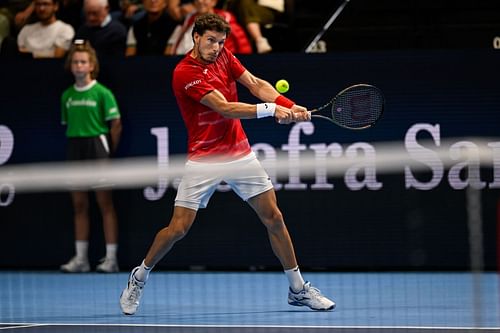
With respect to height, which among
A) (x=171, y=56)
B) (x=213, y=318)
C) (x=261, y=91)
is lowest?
(x=213, y=318)

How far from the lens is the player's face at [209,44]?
299 inches

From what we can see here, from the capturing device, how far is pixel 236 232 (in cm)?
1064

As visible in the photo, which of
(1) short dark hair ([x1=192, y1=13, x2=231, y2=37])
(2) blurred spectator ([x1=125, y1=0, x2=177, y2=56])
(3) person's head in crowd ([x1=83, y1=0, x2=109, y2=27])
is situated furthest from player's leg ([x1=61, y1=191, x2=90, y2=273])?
(1) short dark hair ([x1=192, y1=13, x2=231, y2=37])

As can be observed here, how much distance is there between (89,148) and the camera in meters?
10.6

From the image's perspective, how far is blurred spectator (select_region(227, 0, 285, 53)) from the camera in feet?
35.9

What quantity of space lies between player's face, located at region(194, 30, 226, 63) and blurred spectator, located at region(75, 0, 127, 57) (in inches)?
142

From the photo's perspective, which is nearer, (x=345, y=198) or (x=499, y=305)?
(x=499, y=305)

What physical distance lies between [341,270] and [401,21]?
252 cm

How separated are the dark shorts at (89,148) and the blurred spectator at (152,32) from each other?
118 centimetres

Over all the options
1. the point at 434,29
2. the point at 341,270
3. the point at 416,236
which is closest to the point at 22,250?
the point at 341,270

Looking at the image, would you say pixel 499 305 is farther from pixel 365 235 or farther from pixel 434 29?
pixel 434 29

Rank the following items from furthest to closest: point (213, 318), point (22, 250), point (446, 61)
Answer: point (22, 250) → point (446, 61) → point (213, 318)

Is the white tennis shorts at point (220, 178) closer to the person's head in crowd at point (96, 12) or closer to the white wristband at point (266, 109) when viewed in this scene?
the white wristband at point (266, 109)

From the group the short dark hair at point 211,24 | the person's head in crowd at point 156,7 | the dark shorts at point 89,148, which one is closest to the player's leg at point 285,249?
the short dark hair at point 211,24
